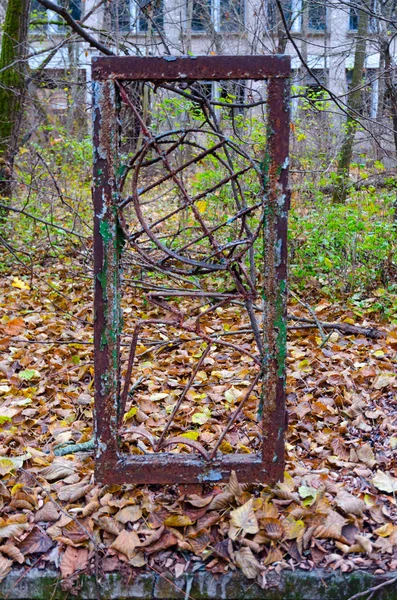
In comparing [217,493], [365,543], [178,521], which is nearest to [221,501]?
[217,493]

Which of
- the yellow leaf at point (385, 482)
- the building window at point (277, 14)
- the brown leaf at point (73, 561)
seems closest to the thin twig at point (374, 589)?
the yellow leaf at point (385, 482)

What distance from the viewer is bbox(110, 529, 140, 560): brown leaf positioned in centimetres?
185

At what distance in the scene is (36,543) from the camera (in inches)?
75.4

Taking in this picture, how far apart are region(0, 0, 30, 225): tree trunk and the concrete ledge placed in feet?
16.4

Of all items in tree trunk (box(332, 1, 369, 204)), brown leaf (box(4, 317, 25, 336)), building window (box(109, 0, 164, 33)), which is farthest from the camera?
tree trunk (box(332, 1, 369, 204))

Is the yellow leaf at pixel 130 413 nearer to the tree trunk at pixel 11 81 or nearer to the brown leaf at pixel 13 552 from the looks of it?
the brown leaf at pixel 13 552

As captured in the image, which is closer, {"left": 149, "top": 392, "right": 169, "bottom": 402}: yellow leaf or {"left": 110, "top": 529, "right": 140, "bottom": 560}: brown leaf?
{"left": 110, "top": 529, "right": 140, "bottom": 560}: brown leaf

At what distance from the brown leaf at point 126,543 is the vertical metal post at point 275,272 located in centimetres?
51

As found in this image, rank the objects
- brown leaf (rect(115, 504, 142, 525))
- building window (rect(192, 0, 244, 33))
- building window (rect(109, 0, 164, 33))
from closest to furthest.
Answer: brown leaf (rect(115, 504, 142, 525)) → building window (rect(109, 0, 164, 33)) → building window (rect(192, 0, 244, 33))

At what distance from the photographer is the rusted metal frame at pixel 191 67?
5.68 ft

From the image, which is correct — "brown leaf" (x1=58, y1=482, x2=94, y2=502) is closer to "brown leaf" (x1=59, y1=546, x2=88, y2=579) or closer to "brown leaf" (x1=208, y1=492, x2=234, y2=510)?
"brown leaf" (x1=59, y1=546, x2=88, y2=579)

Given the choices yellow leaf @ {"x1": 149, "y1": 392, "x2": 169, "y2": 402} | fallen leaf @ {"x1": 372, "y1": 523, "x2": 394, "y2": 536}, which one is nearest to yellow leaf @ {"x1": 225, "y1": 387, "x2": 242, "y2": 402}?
yellow leaf @ {"x1": 149, "y1": 392, "x2": 169, "y2": 402}

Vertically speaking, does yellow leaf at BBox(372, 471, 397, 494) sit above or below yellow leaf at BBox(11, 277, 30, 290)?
below

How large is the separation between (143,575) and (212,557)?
0.23 meters
